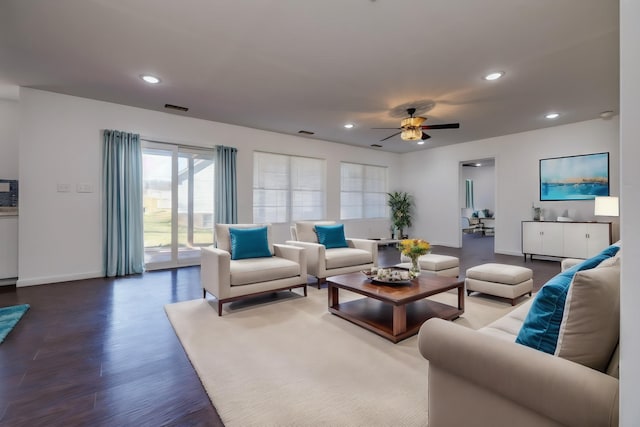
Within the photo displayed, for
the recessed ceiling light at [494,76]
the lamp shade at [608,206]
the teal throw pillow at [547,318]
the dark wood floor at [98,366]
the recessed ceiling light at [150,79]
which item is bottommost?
the dark wood floor at [98,366]

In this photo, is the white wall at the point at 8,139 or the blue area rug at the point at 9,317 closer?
the blue area rug at the point at 9,317

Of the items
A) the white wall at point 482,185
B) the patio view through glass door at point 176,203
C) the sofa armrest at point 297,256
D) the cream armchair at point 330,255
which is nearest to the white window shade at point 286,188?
the patio view through glass door at point 176,203

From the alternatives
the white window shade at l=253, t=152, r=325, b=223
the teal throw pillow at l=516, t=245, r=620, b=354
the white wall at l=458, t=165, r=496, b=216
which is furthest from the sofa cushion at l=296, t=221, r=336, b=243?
the white wall at l=458, t=165, r=496, b=216

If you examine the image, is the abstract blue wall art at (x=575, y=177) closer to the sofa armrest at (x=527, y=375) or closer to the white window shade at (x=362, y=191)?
the white window shade at (x=362, y=191)

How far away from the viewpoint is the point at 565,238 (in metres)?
5.66

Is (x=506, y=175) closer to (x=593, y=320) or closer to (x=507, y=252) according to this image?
(x=507, y=252)

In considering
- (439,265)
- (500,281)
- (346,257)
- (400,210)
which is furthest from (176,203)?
(400,210)

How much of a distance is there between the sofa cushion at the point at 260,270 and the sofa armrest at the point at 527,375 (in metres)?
2.28

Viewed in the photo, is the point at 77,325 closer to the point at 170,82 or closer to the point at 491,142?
the point at 170,82

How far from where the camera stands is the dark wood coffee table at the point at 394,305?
2463mm

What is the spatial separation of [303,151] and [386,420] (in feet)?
20.0

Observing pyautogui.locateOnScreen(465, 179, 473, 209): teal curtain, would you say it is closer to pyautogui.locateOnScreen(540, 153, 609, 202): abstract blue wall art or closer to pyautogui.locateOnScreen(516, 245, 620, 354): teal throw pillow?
pyautogui.locateOnScreen(540, 153, 609, 202): abstract blue wall art

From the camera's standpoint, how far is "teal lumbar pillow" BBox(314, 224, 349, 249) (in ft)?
14.9

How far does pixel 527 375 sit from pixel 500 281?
2.69 metres
